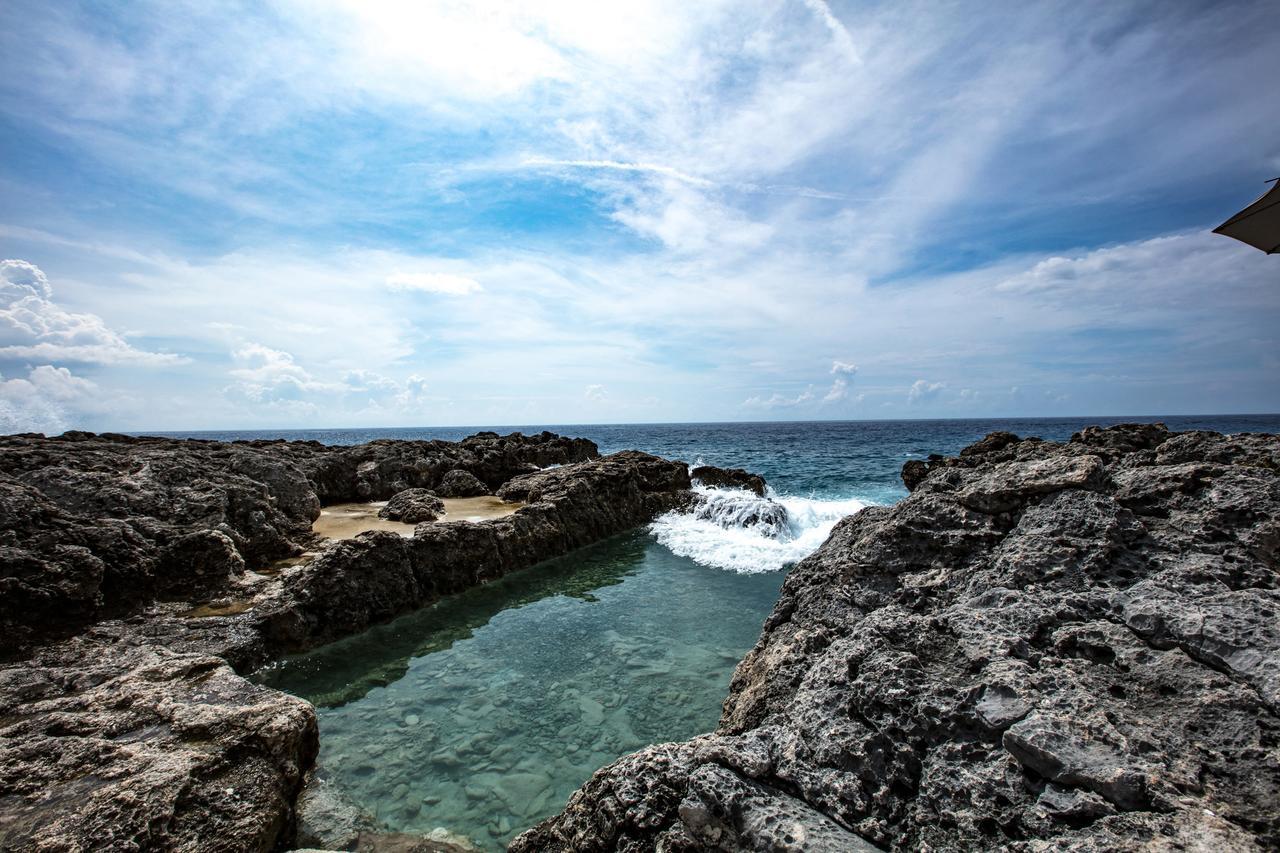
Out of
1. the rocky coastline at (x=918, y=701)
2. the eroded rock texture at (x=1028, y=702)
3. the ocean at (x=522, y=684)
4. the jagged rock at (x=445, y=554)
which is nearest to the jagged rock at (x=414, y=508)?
the jagged rock at (x=445, y=554)

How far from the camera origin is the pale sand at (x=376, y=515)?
13.9 meters

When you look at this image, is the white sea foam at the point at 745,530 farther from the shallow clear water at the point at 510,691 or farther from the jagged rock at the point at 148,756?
the jagged rock at the point at 148,756

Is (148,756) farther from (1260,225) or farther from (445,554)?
(1260,225)

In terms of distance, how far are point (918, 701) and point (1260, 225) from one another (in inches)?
322

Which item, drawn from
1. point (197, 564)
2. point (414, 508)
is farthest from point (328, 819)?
point (414, 508)

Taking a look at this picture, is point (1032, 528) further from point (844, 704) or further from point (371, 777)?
point (371, 777)

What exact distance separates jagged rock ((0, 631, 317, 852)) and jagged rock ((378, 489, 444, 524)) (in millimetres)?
8518

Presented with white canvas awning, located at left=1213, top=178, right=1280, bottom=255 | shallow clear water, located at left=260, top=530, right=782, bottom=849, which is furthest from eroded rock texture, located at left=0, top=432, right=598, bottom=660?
white canvas awning, located at left=1213, top=178, right=1280, bottom=255

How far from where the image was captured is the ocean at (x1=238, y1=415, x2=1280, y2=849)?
19.4 feet

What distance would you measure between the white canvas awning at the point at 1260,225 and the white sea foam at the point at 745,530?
10.9 meters

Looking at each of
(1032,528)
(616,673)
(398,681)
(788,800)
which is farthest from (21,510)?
(1032,528)

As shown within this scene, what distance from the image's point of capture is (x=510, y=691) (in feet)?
26.3

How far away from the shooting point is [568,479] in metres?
18.5

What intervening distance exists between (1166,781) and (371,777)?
6788mm
